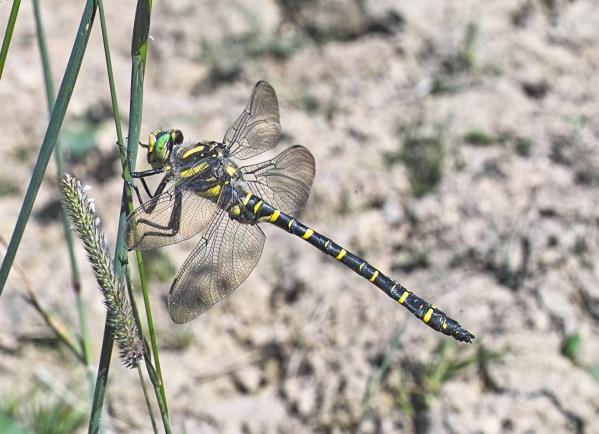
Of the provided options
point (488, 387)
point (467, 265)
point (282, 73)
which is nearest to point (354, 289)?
point (467, 265)

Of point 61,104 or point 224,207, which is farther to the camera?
point 224,207

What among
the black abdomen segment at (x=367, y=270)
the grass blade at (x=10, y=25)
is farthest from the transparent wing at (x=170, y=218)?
the grass blade at (x=10, y=25)

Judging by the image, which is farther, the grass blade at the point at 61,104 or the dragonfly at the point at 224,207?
the dragonfly at the point at 224,207

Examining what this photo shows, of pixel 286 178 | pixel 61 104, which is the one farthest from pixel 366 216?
pixel 61 104

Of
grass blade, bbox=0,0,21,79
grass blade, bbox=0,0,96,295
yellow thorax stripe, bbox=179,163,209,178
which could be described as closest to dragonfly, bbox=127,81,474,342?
yellow thorax stripe, bbox=179,163,209,178

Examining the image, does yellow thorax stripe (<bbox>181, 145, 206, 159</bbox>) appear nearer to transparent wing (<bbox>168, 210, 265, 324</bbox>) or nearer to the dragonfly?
the dragonfly

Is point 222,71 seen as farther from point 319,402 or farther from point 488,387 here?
point 488,387

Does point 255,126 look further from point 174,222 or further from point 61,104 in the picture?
point 61,104

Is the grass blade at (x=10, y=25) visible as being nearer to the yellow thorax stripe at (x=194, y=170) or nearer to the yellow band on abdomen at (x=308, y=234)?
the yellow thorax stripe at (x=194, y=170)
